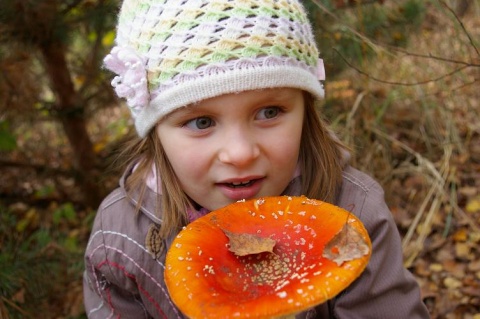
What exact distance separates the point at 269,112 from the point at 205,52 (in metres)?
0.23

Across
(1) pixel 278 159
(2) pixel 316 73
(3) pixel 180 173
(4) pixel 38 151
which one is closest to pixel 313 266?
(1) pixel 278 159

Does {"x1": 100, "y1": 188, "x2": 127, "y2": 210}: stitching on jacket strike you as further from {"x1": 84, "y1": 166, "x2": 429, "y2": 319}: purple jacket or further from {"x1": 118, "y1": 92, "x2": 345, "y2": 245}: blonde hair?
{"x1": 118, "y1": 92, "x2": 345, "y2": 245}: blonde hair

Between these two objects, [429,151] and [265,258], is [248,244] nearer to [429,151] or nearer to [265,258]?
[265,258]

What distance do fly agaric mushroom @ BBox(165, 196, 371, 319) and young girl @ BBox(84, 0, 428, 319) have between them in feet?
0.48

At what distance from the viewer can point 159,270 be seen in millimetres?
1566

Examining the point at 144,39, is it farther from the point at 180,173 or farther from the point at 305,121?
the point at 305,121

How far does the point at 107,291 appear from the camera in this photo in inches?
63.7

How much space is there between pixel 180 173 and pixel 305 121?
0.42 metres

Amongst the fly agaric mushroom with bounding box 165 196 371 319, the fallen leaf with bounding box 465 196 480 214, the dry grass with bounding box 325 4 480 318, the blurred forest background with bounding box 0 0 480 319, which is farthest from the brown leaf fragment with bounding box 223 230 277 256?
the fallen leaf with bounding box 465 196 480 214

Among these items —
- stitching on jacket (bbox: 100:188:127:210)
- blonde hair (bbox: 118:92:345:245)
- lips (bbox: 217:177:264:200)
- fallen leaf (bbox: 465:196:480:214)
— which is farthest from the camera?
fallen leaf (bbox: 465:196:480:214)

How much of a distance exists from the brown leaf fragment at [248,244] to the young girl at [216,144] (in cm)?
19

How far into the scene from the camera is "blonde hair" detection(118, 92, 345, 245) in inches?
59.2

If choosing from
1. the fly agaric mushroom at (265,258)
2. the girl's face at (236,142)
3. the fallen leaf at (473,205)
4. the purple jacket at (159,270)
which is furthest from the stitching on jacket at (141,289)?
the fallen leaf at (473,205)

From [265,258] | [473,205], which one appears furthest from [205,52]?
[473,205]
